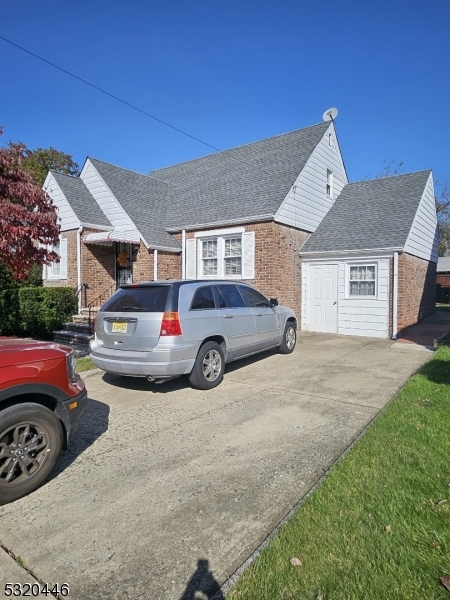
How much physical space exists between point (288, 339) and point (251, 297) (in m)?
1.95

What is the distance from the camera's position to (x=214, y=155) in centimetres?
1866

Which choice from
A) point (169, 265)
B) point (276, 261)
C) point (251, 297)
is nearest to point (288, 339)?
point (251, 297)

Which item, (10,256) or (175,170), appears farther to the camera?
(175,170)

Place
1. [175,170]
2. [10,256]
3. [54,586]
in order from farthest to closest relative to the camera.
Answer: [175,170] < [10,256] < [54,586]

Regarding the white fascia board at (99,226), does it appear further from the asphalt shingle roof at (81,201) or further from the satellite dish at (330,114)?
the satellite dish at (330,114)

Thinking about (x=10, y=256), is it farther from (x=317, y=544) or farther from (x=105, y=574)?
(x=317, y=544)

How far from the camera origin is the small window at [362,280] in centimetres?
1209

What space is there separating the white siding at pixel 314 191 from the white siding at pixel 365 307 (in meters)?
2.01

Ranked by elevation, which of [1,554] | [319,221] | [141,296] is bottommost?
[1,554]

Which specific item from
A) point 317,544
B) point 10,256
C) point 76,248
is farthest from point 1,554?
point 76,248

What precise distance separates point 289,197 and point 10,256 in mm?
9168

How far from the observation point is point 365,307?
12.2 m

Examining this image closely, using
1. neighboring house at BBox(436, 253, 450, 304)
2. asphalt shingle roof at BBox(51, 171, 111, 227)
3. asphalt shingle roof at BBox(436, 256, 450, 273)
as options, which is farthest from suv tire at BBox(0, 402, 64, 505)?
asphalt shingle roof at BBox(436, 256, 450, 273)

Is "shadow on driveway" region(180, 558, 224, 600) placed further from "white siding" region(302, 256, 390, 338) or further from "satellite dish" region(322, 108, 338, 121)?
"satellite dish" region(322, 108, 338, 121)
